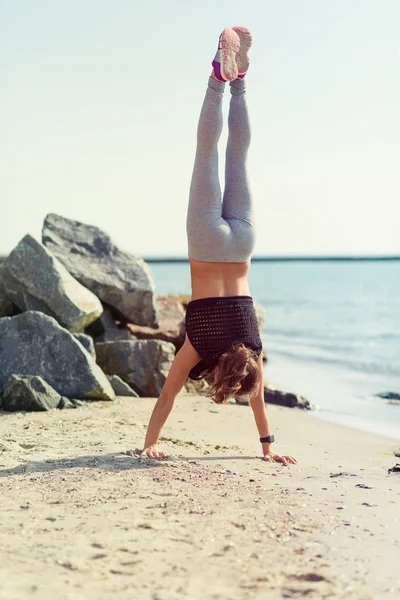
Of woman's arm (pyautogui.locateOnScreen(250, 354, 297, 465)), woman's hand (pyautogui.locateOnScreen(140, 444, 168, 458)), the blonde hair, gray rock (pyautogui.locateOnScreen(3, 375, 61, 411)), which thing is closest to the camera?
the blonde hair

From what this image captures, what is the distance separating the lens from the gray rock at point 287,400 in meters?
9.20

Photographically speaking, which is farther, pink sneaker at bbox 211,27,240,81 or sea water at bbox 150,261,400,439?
sea water at bbox 150,261,400,439

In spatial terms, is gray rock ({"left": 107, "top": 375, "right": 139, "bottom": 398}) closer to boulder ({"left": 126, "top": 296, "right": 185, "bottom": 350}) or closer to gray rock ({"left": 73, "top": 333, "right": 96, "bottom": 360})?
gray rock ({"left": 73, "top": 333, "right": 96, "bottom": 360})

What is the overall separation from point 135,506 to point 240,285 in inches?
80.8

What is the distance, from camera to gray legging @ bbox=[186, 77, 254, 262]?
5.39 m

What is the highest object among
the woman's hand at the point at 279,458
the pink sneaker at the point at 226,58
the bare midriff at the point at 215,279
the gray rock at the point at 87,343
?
the pink sneaker at the point at 226,58

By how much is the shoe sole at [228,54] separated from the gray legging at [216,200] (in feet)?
0.37

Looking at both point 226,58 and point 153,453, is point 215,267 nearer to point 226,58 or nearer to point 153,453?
point 153,453

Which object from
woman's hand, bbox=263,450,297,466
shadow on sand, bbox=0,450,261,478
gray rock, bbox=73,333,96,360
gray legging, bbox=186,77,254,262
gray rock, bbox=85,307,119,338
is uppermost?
gray legging, bbox=186,77,254,262

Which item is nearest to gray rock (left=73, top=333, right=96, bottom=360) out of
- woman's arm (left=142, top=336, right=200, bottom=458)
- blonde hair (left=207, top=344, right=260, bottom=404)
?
woman's arm (left=142, top=336, right=200, bottom=458)

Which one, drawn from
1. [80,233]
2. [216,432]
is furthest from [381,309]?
[216,432]

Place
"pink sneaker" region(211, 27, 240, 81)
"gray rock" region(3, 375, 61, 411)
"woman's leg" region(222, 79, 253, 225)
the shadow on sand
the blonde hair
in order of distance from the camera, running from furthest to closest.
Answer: "gray rock" region(3, 375, 61, 411), "woman's leg" region(222, 79, 253, 225), "pink sneaker" region(211, 27, 240, 81), the blonde hair, the shadow on sand

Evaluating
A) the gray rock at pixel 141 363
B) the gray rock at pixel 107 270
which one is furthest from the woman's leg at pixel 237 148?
Result: the gray rock at pixel 107 270

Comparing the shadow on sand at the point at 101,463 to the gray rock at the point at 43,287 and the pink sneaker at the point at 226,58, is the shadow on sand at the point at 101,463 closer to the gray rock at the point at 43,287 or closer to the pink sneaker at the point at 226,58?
the pink sneaker at the point at 226,58
